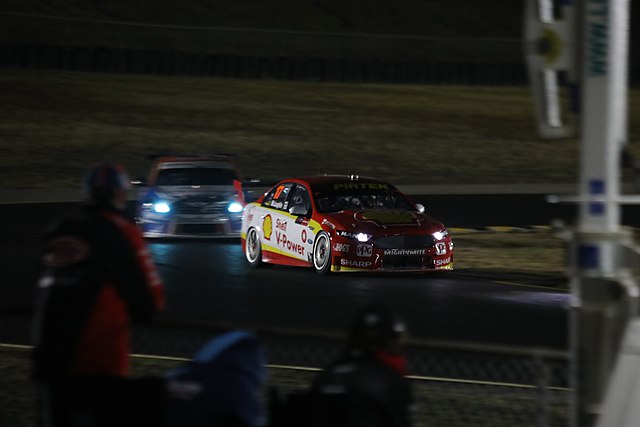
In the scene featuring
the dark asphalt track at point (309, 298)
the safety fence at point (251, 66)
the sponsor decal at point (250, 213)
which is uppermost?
the safety fence at point (251, 66)

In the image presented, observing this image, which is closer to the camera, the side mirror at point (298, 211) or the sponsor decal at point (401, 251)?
the sponsor decal at point (401, 251)

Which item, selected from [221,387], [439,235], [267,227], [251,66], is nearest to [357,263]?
[439,235]

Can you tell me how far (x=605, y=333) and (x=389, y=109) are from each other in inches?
1795

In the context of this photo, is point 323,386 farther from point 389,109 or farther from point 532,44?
point 389,109

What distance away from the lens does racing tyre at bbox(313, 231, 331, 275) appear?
16453mm

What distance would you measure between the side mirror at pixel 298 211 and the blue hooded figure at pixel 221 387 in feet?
38.3

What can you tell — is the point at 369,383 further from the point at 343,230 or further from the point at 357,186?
the point at 357,186

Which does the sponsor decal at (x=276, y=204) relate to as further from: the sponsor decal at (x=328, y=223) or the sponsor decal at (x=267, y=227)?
the sponsor decal at (x=328, y=223)

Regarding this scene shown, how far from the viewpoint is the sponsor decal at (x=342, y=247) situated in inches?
639

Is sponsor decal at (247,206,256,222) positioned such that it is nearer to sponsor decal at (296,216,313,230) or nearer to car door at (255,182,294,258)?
car door at (255,182,294,258)

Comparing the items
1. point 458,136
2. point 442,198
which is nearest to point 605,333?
point 442,198

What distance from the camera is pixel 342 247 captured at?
16.2m

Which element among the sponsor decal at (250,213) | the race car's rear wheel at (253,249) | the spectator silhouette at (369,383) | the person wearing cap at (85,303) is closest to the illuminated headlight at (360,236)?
the race car's rear wheel at (253,249)

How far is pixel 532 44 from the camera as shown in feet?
21.4
